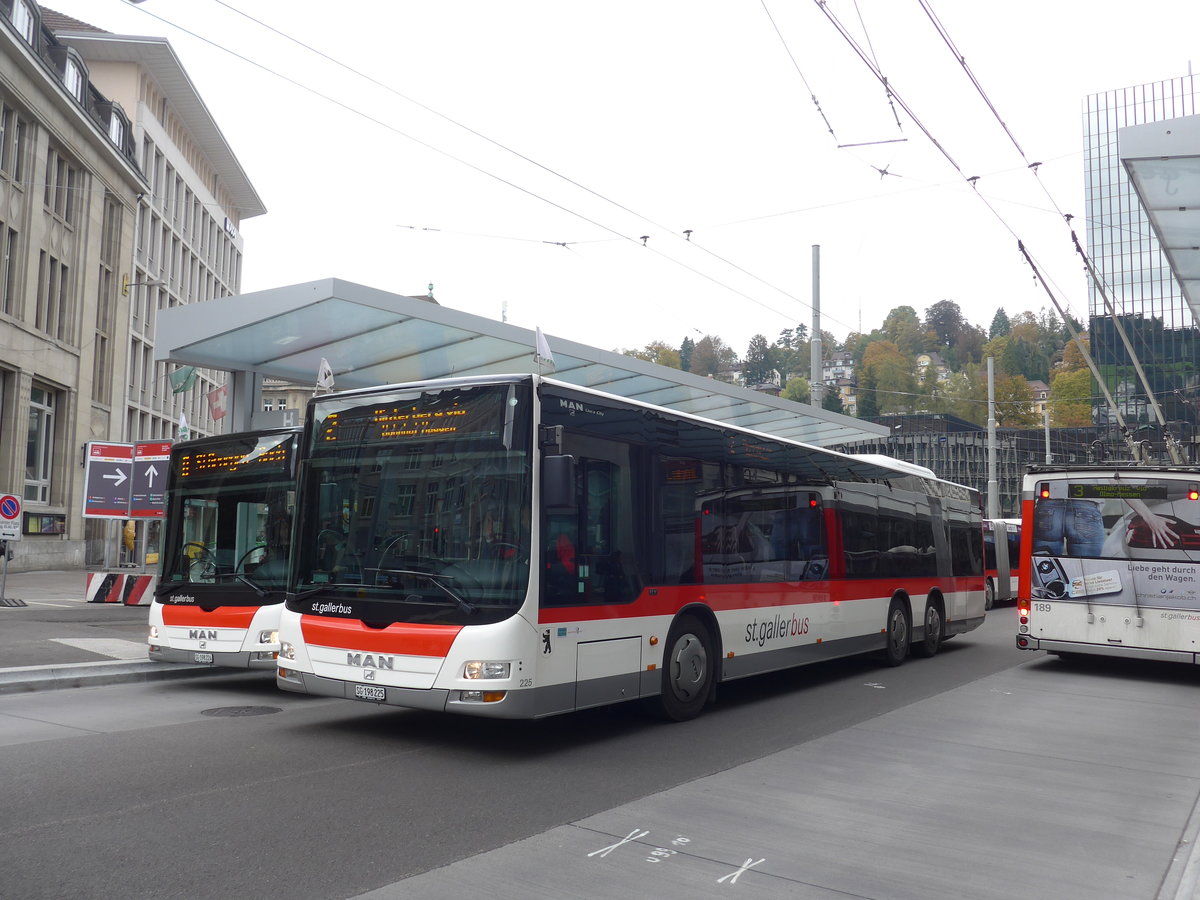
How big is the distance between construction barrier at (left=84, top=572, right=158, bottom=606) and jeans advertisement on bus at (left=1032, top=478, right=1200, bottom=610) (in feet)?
48.8

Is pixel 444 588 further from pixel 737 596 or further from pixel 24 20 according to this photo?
pixel 24 20

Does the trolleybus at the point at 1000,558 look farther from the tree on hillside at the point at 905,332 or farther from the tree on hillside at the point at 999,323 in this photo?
the tree on hillside at the point at 999,323

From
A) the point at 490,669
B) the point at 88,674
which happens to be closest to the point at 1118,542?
the point at 490,669

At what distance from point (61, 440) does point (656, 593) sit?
1264 inches

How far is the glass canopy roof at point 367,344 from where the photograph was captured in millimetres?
13328

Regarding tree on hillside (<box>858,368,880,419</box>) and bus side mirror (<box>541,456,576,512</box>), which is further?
tree on hillside (<box>858,368,880,419</box>)

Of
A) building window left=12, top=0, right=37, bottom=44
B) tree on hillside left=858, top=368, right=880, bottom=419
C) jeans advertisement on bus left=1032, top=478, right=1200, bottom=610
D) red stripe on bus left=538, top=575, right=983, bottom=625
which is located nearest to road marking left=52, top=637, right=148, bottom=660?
red stripe on bus left=538, top=575, right=983, bottom=625

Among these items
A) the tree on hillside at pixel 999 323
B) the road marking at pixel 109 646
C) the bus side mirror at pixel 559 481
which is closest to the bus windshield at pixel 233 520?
the road marking at pixel 109 646

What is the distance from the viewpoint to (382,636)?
792 centimetres

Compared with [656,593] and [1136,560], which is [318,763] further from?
[1136,560]

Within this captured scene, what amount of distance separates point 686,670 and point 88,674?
6.60 m

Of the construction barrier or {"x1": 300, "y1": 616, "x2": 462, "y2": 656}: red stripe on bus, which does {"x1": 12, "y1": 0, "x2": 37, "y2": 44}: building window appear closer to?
the construction barrier

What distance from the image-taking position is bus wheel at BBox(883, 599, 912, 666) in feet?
48.4

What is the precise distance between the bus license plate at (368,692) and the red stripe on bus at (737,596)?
1.33m
